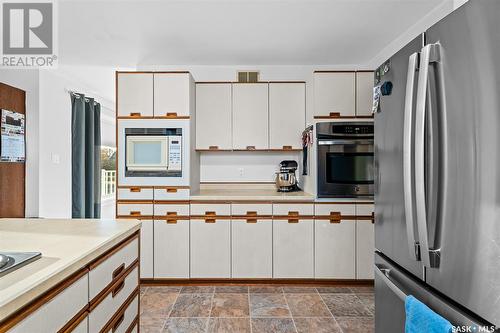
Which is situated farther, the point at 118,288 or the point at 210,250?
the point at 210,250

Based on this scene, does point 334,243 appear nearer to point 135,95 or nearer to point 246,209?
point 246,209

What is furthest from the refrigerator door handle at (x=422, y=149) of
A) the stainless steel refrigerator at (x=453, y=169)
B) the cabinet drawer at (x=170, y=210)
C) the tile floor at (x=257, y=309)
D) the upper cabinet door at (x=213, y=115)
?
the upper cabinet door at (x=213, y=115)

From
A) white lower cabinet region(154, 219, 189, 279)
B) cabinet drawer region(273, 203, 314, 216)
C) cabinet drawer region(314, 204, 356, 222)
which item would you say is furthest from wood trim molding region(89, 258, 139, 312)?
cabinet drawer region(314, 204, 356, 222)

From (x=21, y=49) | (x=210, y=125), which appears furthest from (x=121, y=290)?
(x=21, y=49)

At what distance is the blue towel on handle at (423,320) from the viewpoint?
2.63 feet

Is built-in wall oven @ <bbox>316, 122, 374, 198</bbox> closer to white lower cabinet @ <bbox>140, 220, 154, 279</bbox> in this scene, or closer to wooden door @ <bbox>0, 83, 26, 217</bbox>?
white lower cabinet @ <bbox>140, 220, 154, 279</bbox>

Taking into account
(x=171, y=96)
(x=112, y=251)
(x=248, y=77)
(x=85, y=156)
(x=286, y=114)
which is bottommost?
(x=112, y=251)

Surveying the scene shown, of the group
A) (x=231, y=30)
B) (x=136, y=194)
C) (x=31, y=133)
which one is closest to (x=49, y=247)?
(x=136, y=194)

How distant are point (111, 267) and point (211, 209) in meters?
1.78

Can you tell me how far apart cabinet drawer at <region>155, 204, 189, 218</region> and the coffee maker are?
1130 millimetres

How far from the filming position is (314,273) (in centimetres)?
307

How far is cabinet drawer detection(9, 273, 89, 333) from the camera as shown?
807 mm

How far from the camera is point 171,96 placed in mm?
3176

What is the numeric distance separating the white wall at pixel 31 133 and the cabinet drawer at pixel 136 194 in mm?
1486
